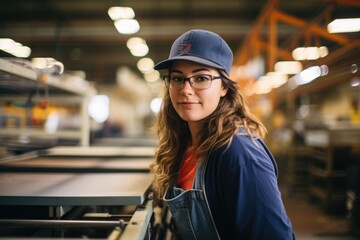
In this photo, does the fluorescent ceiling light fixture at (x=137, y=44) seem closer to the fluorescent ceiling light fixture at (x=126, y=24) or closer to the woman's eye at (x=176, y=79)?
the fluorescent ceiling light fixture at (x=126, y=24)

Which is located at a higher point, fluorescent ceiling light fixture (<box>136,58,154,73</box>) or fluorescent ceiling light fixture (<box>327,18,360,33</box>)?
fluorescent ceiling light fixture (<box>136,58,154,73</box>)

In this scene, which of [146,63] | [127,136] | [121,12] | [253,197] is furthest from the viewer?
[146,63]

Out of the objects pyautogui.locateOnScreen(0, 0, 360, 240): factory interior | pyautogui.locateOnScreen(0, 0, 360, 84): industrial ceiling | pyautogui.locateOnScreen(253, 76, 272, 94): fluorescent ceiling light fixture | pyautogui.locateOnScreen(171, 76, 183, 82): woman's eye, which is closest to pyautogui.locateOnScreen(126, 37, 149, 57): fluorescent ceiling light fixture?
pyautogui.locateOnScreen(0, 0, 360, 240): factory interior

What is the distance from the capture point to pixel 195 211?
1.25 meters

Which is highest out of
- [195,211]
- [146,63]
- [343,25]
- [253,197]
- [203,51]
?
[146,63]

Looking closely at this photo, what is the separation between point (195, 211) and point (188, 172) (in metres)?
0.22

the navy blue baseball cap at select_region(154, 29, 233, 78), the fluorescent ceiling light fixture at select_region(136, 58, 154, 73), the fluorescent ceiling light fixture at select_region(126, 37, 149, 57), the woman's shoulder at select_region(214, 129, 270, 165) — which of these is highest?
the fluorescent ceiling light fixture at select_region(136, 58, 154, 73)

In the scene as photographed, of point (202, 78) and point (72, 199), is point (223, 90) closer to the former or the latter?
point (202, 78)

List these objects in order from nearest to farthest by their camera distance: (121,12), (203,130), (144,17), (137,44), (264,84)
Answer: (203,130) < (121,12) < (144,17) < (137,44) < (264,84)

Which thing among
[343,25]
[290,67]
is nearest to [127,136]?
[290,67]

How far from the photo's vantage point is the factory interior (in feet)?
4.66

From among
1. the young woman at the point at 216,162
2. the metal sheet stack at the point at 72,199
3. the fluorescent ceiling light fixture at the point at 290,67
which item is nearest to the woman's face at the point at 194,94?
the young woman at the point at 216,162

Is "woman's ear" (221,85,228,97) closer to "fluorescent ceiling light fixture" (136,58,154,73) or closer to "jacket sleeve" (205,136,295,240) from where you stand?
"jacket sleeve" (205,136,295,240)

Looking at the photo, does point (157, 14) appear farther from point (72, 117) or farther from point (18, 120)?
point (18, 120)
